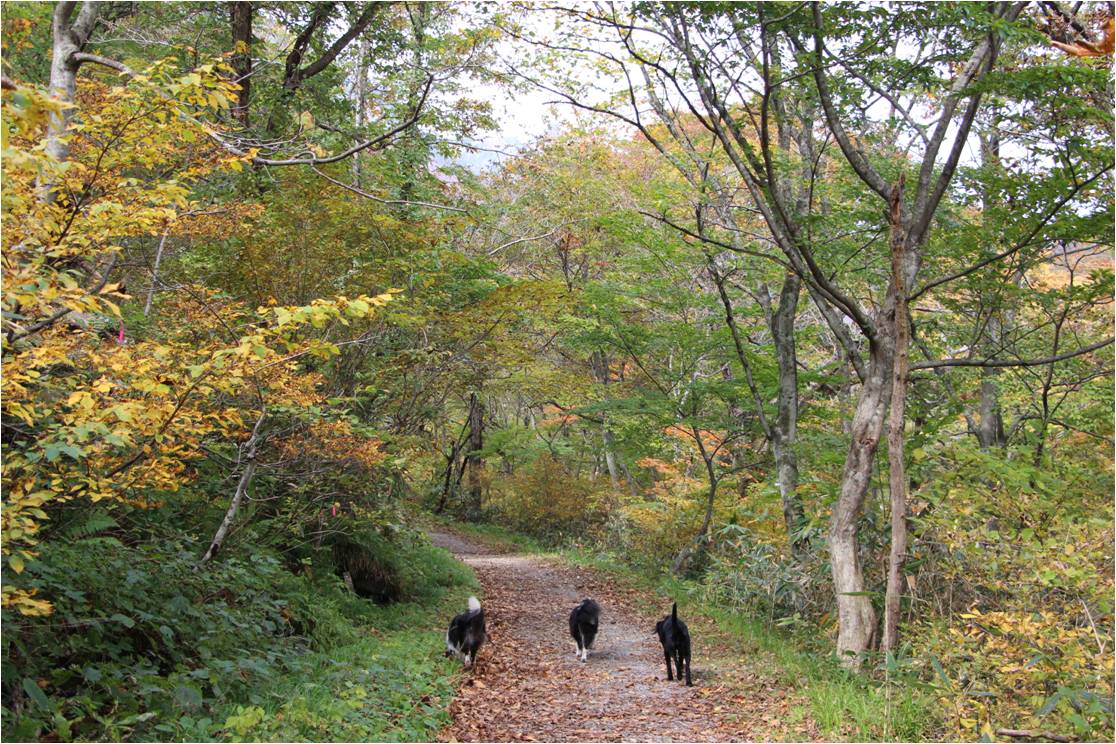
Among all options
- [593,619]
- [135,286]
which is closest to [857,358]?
[593,619]

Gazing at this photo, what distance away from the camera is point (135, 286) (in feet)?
30.5

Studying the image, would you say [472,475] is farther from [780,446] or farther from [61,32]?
[61,32]

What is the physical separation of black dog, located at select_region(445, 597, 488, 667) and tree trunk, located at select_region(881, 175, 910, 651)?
407 cm

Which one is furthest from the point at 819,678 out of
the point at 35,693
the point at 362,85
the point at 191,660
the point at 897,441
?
the point at 362,85

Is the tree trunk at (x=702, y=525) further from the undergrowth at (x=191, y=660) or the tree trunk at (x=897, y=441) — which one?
the undergrowth at (x=191, y=660)

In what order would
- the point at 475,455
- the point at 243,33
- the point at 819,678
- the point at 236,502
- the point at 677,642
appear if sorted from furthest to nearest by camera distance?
the point at 475,455, the point at 243,33, the point at 677,642, the point at 819,678, the point at 236,502

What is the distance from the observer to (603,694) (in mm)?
7496

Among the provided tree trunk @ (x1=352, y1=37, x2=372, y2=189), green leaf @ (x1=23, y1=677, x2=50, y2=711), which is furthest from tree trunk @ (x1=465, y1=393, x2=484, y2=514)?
green leaf @ (x1=23, y1=677, x2=50, y2=711)

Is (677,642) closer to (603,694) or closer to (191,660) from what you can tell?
(603,694)

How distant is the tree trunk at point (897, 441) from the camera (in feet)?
21.3

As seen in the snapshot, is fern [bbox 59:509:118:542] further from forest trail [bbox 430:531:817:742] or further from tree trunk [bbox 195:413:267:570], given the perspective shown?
forest trail [bbox 430:531:817:742]

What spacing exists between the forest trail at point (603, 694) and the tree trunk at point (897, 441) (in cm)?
126

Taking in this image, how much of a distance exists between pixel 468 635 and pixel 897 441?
4.76m

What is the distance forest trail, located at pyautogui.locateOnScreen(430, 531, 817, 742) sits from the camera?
244 inches
